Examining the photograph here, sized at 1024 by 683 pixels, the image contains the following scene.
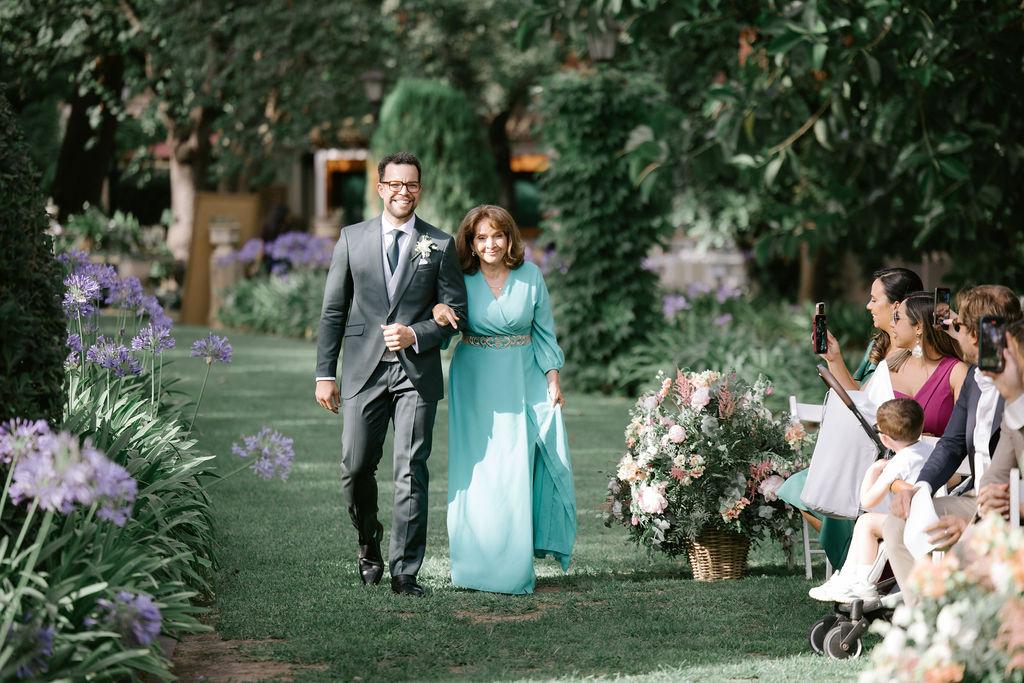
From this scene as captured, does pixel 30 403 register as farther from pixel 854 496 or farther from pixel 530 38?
pixel 530 38

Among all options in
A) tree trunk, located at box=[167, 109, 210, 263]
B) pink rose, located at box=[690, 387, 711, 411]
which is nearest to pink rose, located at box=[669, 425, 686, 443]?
pink rose, located at box=[690, 387, 711, 411]

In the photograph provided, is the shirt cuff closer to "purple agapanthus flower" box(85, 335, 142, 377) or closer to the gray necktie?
the gray necktie

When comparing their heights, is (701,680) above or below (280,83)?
below

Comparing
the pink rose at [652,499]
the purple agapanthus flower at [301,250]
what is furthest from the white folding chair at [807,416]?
the purple agapanthus flower at [301,250]

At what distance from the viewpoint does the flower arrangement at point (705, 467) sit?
20.6 ft

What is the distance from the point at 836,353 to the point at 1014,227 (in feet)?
23.5

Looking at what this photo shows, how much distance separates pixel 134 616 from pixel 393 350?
218 centimetres

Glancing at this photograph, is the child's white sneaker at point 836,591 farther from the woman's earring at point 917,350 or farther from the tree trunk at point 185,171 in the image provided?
the tree trunk at point 185,171

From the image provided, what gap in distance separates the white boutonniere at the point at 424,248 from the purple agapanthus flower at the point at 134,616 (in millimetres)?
2333

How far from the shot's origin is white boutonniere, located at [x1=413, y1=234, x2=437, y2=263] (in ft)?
19.6

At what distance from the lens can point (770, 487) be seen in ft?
20.4

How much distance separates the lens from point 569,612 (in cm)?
575

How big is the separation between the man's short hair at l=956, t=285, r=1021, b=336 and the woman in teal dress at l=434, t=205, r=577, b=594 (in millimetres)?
1918

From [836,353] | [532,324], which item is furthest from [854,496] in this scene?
[532,324]
